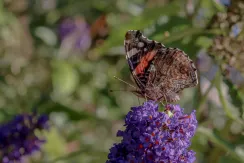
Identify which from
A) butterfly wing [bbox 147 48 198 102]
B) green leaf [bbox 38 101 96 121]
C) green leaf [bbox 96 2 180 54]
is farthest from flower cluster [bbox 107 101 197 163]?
green leaf [bbox 38 101 96 121]

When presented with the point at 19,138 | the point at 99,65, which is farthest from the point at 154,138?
the point at 99,65

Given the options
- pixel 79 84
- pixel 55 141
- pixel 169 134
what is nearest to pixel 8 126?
pixel 55 141

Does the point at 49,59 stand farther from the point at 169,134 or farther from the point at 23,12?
the point at 169,134

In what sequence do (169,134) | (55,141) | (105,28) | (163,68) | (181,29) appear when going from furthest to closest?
(105,28) < (55,141) < (181,29) < (163,68) < (169,134)

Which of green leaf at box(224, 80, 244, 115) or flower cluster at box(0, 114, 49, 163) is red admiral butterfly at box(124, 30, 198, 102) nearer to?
green leaf at box(224, 80, 244, 115)

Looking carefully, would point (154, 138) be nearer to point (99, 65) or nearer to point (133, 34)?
point (133, 34)

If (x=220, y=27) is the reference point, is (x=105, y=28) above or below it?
above
